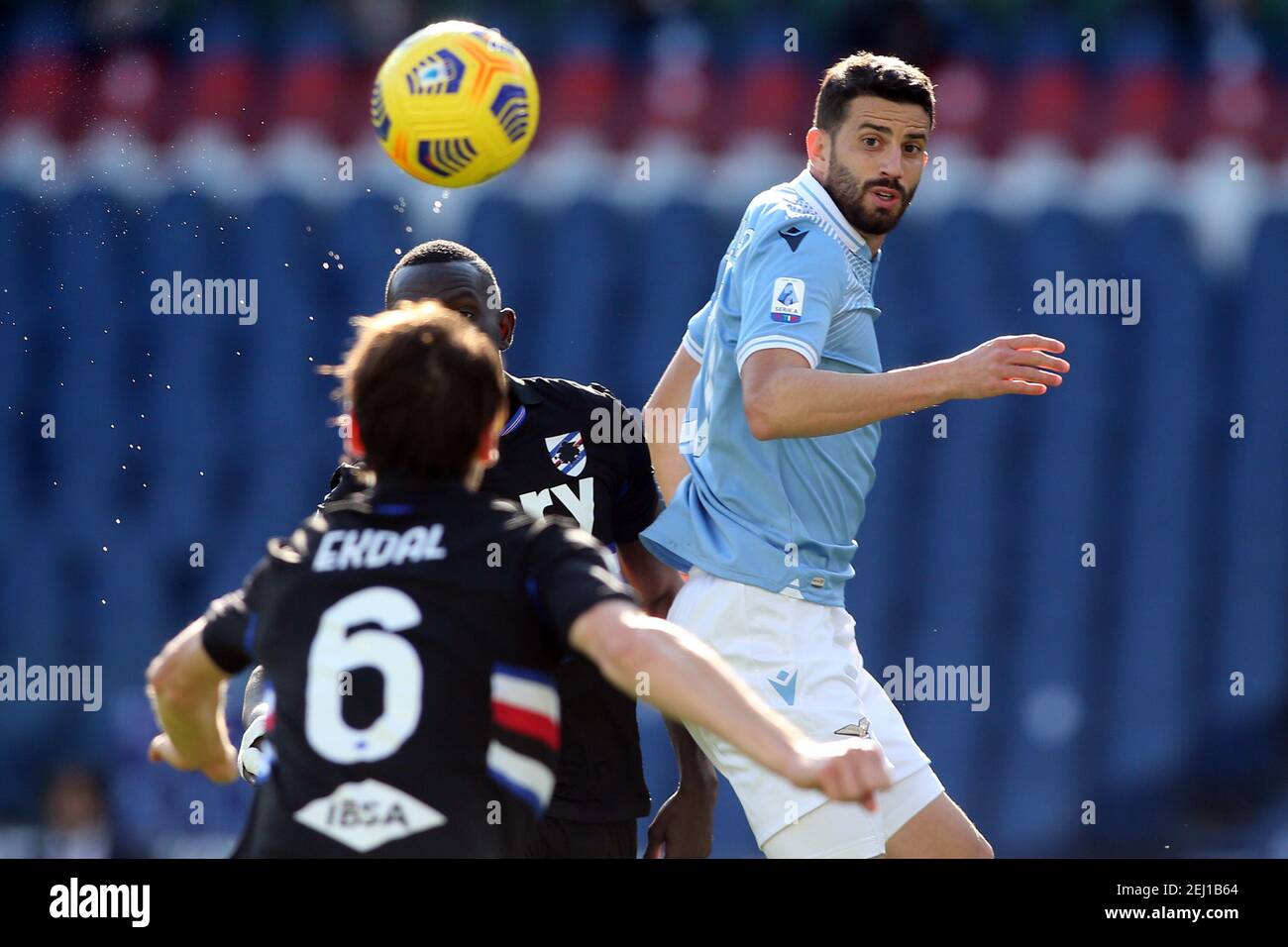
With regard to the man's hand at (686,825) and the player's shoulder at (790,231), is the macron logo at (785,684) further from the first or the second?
the player's shoulder at (790,231)

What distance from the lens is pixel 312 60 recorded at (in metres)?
7.55

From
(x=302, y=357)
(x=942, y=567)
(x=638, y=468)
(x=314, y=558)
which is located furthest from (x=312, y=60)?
(x=314, y=558)

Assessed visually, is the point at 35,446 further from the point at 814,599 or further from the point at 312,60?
the point at 814,599

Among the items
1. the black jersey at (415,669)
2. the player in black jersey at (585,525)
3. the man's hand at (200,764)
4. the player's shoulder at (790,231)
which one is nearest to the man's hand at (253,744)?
the player in black jersey at (585,525)

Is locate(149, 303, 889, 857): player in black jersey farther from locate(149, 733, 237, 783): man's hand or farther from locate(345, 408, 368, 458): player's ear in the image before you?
locate(149, 733, 237, 783): man's hand

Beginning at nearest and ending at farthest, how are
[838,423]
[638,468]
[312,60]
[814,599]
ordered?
[838,423] < [814,599] < [638,468] < [312,60]

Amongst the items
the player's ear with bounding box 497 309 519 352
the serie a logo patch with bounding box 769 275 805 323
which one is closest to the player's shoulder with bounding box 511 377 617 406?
the player's ear with bounding box 497 309 519 352

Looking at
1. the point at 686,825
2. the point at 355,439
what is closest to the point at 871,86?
the point at 686,825

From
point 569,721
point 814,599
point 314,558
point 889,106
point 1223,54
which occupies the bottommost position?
point 569,721

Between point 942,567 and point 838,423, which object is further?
point 942,567

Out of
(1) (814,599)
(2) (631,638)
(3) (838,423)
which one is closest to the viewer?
(2) (631,638)

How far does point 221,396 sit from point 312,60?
148 centimetres

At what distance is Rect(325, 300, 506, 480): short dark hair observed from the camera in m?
2.69

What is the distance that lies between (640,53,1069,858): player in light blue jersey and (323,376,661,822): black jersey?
17 centimetres
